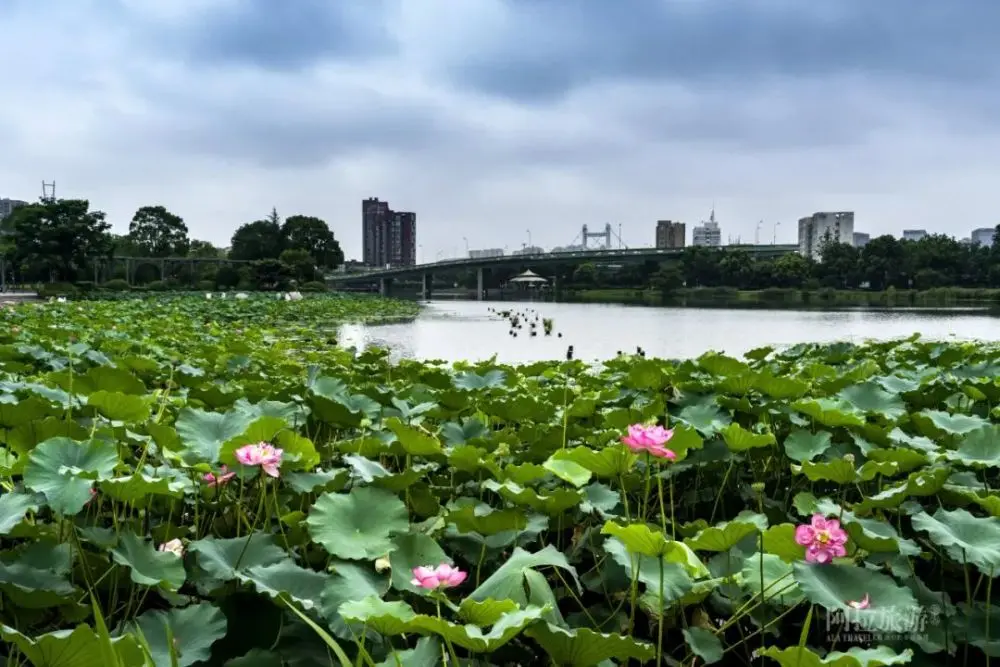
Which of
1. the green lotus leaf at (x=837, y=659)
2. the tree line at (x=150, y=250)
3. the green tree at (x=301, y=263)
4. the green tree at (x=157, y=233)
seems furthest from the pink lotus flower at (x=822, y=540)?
the green tree at (x=157, y=233)

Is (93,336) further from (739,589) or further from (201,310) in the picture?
(201,310)

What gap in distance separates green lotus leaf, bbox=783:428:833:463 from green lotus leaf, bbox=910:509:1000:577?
531 mm

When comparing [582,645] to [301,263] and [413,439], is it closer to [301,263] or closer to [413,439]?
[413,439]

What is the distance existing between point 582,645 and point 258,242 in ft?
203

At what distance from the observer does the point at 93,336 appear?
563 cm

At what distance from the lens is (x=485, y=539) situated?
1.44 metres

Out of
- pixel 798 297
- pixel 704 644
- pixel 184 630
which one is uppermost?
pixel 184 630

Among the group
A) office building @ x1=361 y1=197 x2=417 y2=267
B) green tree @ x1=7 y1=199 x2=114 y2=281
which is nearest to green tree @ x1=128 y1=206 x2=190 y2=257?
green tree @ x1=7 y1=199 x2=114 y2=281

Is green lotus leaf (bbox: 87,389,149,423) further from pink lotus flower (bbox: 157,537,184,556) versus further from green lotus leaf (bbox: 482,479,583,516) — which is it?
green lotus leaf (bbox: 482,479,583,516)

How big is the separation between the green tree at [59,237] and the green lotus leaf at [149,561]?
36.8 m

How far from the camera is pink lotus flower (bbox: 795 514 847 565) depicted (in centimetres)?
118

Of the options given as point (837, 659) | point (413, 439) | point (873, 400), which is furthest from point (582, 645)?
point (873, 400)

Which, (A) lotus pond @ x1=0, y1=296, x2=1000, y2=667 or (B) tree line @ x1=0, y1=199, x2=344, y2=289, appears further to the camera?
(B) tree line @ x1=0, y1=199, x2=344, y2=289

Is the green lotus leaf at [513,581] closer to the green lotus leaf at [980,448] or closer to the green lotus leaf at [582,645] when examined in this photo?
the green lotus leaf at [582,645]
